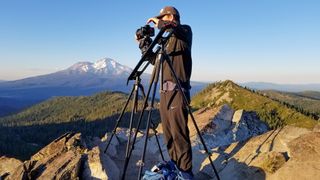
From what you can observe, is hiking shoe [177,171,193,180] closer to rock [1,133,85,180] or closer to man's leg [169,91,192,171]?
man's leg [169,91,192,171]

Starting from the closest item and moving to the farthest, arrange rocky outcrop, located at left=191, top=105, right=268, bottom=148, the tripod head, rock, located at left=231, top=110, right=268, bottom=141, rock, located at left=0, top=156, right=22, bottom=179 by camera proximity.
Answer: the tripod head, rock, located at left=0, top=156, right=22, bottom=179, rocky outcrop, located at left=191, top=105, right=268, bottom=148, rock, located at left=231, top=110, right=268, bottom=141

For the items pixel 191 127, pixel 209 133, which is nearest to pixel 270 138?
pixel 209 133

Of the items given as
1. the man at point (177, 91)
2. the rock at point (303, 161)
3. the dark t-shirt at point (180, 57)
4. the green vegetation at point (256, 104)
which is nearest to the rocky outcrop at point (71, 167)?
the man at point (177, 91)

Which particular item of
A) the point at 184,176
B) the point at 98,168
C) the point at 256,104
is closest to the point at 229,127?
the point at 98,168

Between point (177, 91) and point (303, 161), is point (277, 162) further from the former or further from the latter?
point (177, 91)

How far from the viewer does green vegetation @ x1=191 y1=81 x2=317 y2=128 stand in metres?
21.2

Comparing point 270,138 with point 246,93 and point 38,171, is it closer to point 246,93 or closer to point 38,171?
point 38,171

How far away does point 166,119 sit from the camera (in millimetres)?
8000

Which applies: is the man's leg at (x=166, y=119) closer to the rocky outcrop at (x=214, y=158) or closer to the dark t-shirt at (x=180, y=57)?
the dark t-shirt at (x=180, y=57)

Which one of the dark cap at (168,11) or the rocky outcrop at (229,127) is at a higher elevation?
the dark cap at (168,11)

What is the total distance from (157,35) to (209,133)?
8256 mm

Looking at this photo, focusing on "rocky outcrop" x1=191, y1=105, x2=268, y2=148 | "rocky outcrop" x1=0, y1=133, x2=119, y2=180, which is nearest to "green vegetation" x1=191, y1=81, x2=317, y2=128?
"rocky outcrop" x1=191, y1=105, x2=268, y2=148

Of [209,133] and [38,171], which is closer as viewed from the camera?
[38,171]

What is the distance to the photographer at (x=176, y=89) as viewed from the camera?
7.68 m
